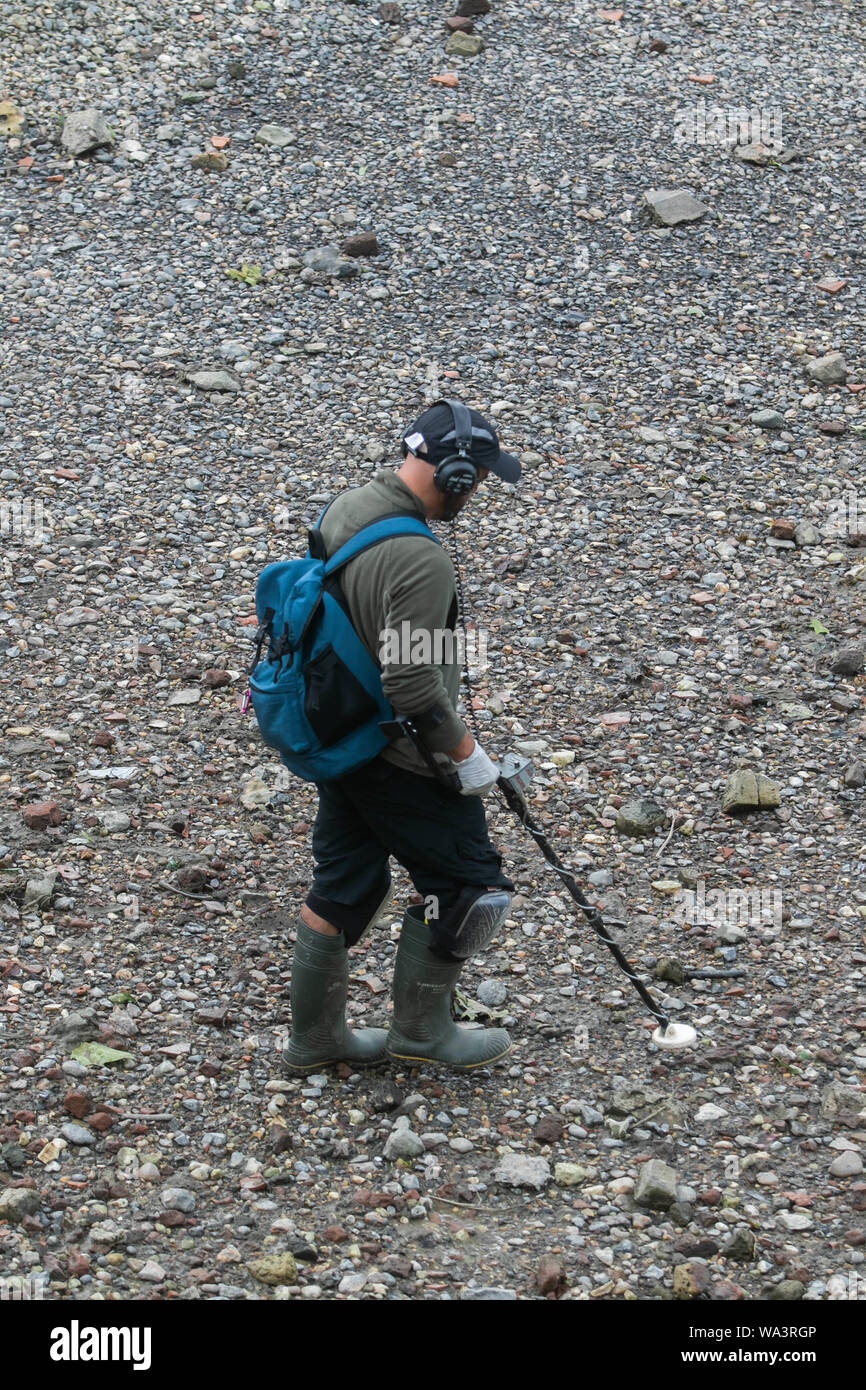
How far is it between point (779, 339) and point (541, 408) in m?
1.85

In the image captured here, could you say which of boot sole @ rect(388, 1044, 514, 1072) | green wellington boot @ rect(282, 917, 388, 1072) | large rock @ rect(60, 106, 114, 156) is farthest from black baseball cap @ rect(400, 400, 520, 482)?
large rock @ rect(60, 106, 114, 156)

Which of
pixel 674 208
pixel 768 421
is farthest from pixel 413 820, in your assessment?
pixel 674 208

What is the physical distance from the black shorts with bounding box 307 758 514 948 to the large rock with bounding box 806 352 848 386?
18.3ft

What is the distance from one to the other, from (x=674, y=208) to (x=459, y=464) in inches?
286

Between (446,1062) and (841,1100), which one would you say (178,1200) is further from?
(841,1100)

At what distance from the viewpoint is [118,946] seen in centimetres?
538

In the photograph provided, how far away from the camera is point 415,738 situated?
14.0 feet

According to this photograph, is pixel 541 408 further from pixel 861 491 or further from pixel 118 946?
pixel 118 946

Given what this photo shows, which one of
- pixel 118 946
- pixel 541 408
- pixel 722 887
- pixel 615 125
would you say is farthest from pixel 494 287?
pixel 118 946

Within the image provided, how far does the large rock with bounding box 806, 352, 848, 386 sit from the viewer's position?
29.7ft

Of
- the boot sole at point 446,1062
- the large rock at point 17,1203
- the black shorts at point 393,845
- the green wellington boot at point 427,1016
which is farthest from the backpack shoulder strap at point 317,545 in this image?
the large rock at point 17,1203

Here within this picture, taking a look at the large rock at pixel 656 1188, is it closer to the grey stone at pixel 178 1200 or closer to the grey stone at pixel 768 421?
the grey stone at pixel 178 1200

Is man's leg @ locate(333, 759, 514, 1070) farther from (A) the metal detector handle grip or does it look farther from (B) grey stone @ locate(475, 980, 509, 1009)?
(B) grey stone @ locate(475, 980, 509, 1009)

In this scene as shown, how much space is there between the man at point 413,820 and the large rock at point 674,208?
685 centimetres
